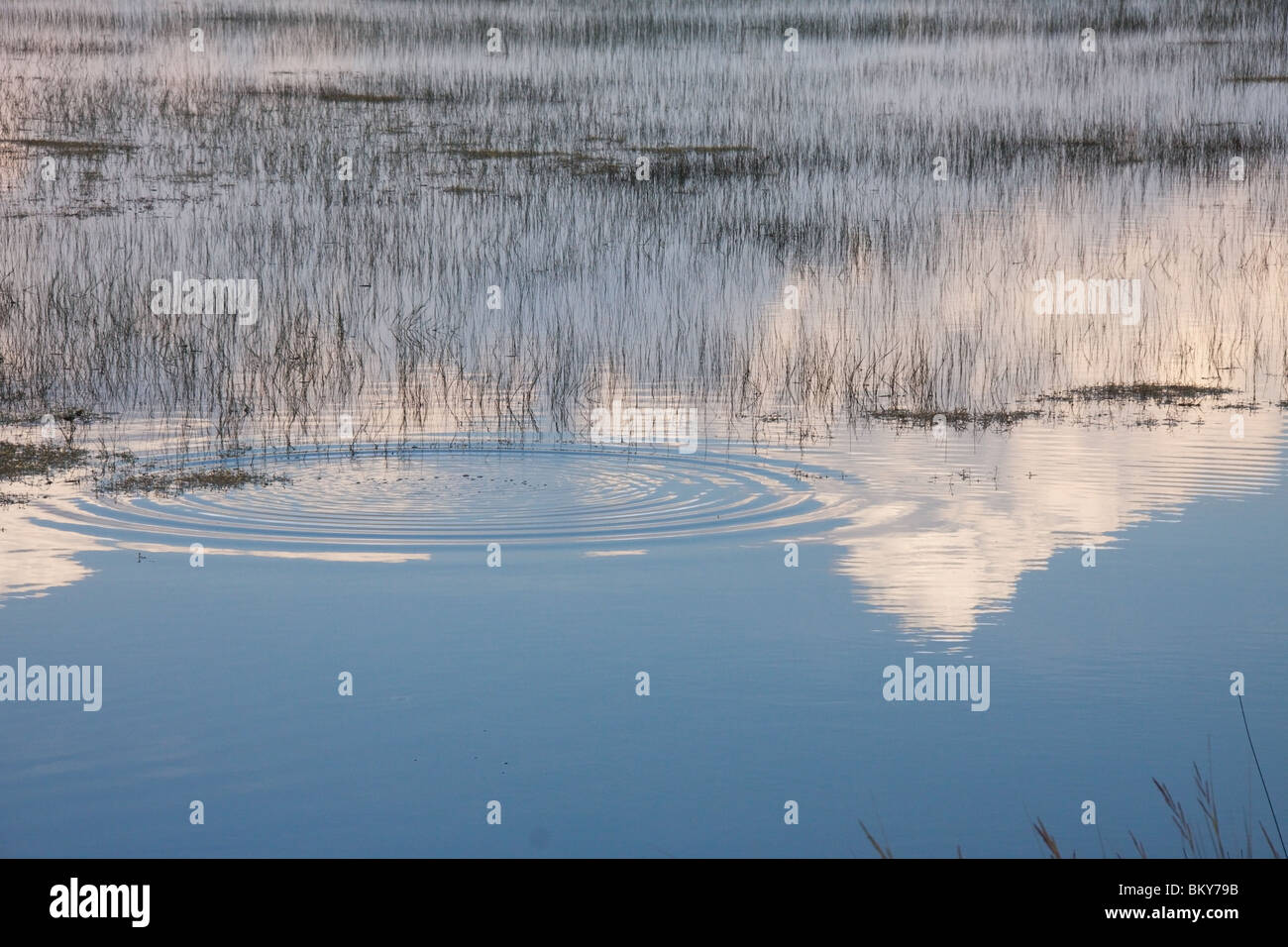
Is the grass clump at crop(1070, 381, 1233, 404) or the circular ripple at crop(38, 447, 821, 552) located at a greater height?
the grass clump at crop(1070, 381, 1233, 404)

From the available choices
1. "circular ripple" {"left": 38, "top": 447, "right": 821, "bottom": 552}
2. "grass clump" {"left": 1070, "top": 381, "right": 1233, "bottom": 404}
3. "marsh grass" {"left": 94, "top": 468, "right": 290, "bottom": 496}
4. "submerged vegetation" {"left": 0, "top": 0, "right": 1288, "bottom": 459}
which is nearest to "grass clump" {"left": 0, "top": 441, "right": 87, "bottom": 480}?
"marsh grass" {"left": 94, "top": 468, "right": 290, "bottom": 496}

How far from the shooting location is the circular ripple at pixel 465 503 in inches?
280

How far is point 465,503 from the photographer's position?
25.0 feet

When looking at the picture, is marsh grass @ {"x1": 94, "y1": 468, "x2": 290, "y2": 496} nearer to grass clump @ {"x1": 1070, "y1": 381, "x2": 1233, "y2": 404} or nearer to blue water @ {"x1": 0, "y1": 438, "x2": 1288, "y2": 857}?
blue water @ {"x1": 0, "y1": 438, "x2": 1288, "y2": 857}

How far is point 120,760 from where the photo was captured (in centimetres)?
480

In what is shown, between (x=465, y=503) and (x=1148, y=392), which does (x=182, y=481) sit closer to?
(x=465, y=503)

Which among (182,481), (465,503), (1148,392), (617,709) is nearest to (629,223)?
(1148,392)

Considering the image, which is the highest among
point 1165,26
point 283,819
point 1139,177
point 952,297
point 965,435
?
point 1165,26

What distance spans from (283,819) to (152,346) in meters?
7.30

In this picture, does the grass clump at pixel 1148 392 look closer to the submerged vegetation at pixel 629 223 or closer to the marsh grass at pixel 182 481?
the submerged vegetation at pixel 629 223

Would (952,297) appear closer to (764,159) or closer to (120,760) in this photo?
(764,159)

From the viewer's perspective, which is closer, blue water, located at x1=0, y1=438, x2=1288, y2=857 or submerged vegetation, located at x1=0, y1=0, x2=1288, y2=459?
blue water, located at x1=0, y1=438, x2=1288, y2=857

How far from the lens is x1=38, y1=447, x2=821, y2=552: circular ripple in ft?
23.4

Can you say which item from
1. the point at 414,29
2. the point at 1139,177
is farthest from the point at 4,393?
the point at 414,29
